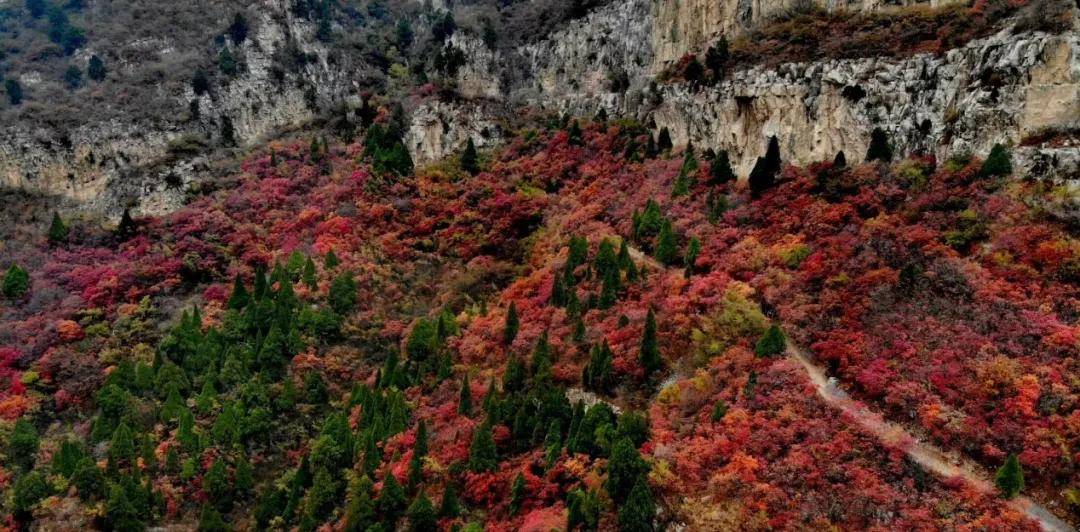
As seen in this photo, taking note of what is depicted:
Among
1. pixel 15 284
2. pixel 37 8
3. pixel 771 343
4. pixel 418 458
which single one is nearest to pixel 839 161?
pixel 771 343

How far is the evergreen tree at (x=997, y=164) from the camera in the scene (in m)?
40.2

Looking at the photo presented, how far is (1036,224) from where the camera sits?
123 ft

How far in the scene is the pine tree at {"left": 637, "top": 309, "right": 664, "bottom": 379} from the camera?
1577 inches

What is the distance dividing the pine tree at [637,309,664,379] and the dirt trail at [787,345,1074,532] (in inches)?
271

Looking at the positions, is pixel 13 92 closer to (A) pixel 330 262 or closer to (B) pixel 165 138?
(B) pixel 165 138

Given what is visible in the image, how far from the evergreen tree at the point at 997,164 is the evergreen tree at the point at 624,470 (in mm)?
24265

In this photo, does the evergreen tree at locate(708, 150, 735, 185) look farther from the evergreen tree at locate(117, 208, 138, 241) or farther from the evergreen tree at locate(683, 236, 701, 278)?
the evergreen tree at locate(117, 208, 138, 241)

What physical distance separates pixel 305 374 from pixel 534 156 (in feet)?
95.2

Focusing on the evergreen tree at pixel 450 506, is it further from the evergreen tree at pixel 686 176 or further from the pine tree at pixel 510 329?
the evergreen tree at pixel 686 176

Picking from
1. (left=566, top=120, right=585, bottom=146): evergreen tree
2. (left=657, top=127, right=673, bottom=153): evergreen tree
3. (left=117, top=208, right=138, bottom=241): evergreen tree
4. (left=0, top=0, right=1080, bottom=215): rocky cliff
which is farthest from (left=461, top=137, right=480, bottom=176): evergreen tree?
(left=117, top=208, right=138, bottom=241): evergreen tree

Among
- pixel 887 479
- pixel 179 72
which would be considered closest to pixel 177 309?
pixel 179 72

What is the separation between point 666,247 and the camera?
47.8 m

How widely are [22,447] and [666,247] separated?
3878 cm

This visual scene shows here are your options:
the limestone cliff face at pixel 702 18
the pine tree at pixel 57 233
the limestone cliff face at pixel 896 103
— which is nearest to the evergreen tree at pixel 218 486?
the pine tree at pixel 57 233
